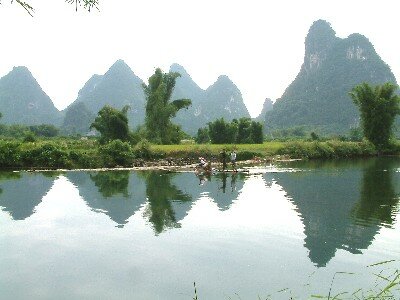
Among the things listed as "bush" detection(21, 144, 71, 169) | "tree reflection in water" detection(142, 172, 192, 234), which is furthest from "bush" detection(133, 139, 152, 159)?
"tree reflection in water" detection(142, 172, 192, 234)

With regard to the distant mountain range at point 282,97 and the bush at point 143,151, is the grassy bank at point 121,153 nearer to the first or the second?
the bush at point 143,151

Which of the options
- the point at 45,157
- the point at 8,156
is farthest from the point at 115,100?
the point at 45,157

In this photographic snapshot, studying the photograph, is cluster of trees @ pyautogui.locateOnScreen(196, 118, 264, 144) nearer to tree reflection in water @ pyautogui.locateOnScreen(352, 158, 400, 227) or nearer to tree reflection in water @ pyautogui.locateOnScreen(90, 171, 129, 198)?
tree reflection in water @ pyautogui.locateOnScreen(90, 171, 129, 198)

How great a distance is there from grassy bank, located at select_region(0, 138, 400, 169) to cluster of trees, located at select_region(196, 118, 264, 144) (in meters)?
8.73

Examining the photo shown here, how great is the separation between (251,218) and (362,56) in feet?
507

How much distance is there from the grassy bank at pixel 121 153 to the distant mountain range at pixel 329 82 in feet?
289

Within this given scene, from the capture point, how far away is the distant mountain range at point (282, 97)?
140 meters

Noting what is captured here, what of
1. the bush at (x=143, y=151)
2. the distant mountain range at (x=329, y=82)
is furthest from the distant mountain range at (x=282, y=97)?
the bush at (x=143, y=151)

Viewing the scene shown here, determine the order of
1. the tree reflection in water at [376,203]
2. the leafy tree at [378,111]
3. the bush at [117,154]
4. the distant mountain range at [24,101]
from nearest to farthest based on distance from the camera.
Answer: the tree reflection in water at [376,203]
the bush at [117,154]
the leafy tree at [378,111]
the distant mountain range at [24,101]

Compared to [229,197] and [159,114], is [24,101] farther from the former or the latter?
[229,197]

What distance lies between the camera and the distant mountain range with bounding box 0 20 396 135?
14025 centimetres

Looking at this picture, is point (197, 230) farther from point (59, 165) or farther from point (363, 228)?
point (59, 165)

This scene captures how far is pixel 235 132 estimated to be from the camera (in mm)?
54500

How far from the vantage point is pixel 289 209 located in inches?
619
